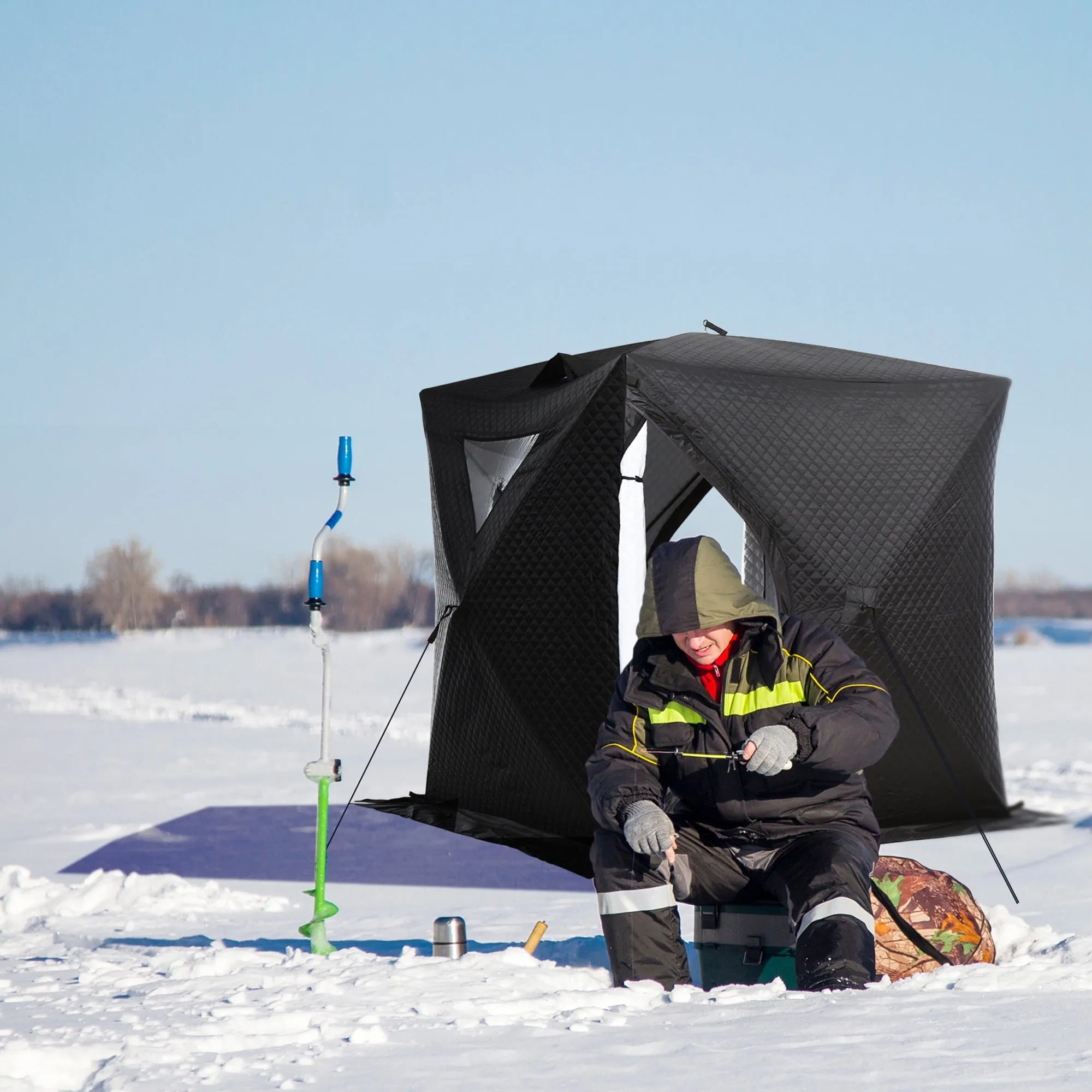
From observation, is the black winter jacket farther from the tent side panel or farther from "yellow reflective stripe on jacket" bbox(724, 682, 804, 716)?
the tent side panel

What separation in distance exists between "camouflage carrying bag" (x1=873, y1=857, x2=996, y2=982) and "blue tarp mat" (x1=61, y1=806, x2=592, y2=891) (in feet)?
6.27

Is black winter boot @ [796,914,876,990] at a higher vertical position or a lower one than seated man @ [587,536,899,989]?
lower

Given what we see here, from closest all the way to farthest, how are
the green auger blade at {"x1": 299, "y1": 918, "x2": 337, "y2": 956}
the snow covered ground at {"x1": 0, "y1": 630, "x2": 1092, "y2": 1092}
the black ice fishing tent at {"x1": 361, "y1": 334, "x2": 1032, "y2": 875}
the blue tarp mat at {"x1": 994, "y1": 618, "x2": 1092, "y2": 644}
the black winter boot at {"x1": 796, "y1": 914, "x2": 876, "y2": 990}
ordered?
the snow covered ground at {"x1": 0, "y1": 630, "x2": 1092, "y2": 1092} < the black winter boot at {"x1": 796, "y1": 914, "x2": 876, "y2": 990} < the green auger blade at {"x1": 299, "y1": 918, "x2": 337, "y2": 956} < the black ice fishing tent at {"x1": 361, "y1": 334, "x2": 1032, "y2": 875} < the blue tarp mat at {"x1": 994, "y1": 618, "x2": 1092, "y2": 644}

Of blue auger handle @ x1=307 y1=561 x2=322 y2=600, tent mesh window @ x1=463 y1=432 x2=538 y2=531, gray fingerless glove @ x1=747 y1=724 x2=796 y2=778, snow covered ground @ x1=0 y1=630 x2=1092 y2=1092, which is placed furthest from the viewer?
tent mesh window @ x1=463 y1=432 x2=538 y2=531

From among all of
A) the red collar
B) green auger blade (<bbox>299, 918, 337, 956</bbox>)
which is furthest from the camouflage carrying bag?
green auger blade (<bbox>299, 918, 337, 956</bbox>)

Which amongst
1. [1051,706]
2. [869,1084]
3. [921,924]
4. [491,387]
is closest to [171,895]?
[491,387]

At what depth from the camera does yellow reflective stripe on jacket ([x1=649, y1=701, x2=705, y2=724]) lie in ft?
9.82

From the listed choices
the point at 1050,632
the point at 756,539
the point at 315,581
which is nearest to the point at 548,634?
the point at 756,539

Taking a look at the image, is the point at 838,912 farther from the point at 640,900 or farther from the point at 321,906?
the point at 321,906

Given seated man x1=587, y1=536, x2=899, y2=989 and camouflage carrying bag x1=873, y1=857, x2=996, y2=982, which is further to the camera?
camouflage carrying bag x1=873, y1=857, x2=996, y2=982

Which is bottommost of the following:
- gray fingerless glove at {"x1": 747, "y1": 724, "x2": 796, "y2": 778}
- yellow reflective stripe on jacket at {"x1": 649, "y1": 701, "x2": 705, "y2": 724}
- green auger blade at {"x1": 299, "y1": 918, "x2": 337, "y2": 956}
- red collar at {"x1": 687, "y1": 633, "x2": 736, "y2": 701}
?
green auger blade at {"x1": 299, "y1": 918, "x2": 337, "y2": 956}

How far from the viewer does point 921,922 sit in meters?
3.07

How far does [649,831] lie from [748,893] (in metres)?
0.34

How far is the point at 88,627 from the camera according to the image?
2170 cm
